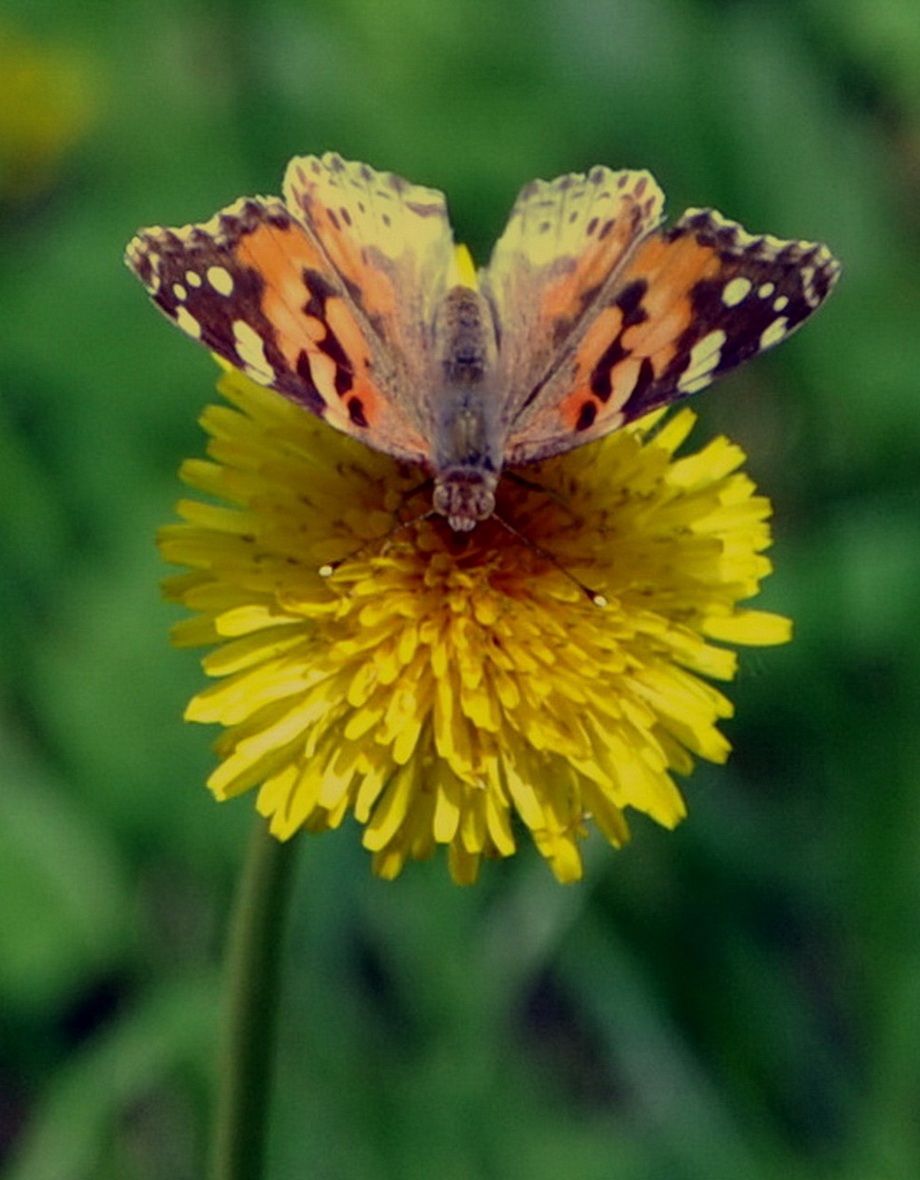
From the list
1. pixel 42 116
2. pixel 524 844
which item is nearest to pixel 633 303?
pixel 524 844

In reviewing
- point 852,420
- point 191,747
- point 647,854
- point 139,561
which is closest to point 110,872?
point 191,747

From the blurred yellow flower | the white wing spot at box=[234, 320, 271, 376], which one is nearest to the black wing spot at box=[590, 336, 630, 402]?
the white wing spot at box=[234, 320, 271, 376]

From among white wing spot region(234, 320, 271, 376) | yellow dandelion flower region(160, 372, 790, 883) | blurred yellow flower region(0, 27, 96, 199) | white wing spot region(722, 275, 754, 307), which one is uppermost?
blurred yellow flower region(0, 27, 96, 199)

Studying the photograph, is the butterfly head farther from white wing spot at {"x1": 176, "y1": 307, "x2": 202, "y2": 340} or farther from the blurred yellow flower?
the blurred yellow flower

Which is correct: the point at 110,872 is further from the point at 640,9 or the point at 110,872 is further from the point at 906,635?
the point at 640,9

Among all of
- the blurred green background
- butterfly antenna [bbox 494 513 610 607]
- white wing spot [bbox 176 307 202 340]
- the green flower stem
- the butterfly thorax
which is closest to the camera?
the green flower stem

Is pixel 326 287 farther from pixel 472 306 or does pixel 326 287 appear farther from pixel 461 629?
pixel 461 629

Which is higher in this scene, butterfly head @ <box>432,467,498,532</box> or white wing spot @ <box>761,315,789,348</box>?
white wing spot @ <box>761,315,789,348</box>

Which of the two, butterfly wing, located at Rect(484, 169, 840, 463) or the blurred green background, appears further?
the blurred green background

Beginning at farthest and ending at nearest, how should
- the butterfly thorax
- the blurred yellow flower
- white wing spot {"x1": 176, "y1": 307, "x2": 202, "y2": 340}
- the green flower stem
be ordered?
1. the blurred yellow flower
2. the butterfly thorax
3. white wing spot {"x1": 176, "y1": 307, "x2": 202, "y2": 340}
4. the green flower stem
